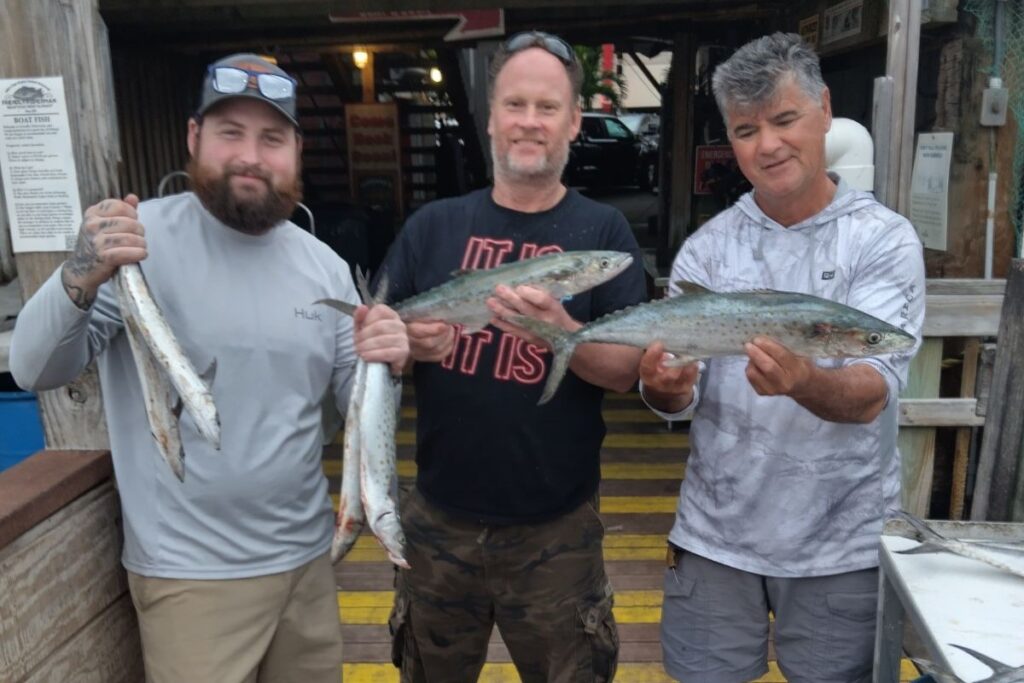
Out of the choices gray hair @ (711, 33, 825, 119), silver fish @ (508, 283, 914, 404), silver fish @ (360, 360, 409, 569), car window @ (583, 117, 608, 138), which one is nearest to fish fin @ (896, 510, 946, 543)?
silver fish @ (508, 283, 914, 404)

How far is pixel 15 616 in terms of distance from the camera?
2061 mm

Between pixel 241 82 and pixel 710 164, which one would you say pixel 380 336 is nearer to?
pixel 241 82

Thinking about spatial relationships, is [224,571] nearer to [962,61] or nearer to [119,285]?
[119,285]

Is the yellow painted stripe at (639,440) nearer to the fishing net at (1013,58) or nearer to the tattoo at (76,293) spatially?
the fishing net at (1013,58)

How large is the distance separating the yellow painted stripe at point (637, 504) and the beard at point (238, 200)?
336 cm

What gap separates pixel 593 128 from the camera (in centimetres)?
2086

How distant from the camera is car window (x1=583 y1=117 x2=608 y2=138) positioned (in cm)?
2080

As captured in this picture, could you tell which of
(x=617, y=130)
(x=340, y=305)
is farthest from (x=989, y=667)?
(x=617, y=130)

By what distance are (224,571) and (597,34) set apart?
776 cm

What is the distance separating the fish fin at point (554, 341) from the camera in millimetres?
2215

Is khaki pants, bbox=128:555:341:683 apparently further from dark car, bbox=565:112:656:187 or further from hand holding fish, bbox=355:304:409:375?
dark car, bbox=565:112:656:187

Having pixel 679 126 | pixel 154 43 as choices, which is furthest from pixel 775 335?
pixel 154 43

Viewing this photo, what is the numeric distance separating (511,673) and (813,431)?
6.94 ft

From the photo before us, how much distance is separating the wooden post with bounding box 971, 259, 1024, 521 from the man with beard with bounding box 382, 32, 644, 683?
127 cm
